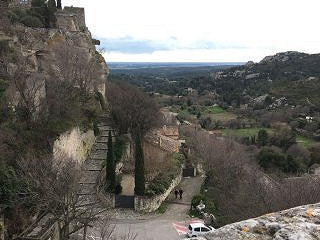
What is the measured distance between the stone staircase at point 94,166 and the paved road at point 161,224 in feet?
7.34

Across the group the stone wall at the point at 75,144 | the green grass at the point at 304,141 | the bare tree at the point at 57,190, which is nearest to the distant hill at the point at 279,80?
the green grass at the point at 304,141

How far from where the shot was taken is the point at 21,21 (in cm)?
4156

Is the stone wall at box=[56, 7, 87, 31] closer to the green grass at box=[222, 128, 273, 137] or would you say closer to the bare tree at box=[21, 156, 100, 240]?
the bare tree at box=[21, 156, 100, 240]

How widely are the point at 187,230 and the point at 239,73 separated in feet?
495

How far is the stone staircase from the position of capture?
26.7 m

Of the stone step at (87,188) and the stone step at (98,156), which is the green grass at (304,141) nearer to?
the stone step at (98,156)

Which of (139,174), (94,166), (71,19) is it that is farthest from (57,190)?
(71,19)

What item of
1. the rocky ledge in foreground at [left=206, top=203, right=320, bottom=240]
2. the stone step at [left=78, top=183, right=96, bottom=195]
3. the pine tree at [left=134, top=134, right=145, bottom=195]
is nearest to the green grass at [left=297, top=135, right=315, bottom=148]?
the pine tree at [left=134, top=134, right=145, bottom=195]

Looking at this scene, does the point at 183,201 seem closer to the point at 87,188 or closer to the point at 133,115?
the point at 87,188

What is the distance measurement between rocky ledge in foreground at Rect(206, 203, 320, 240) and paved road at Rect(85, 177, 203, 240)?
1962 centimetres

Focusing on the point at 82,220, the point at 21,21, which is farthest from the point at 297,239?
the point at 21,21

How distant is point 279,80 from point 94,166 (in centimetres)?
11429

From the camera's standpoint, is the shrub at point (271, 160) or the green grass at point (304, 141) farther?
the green grass at point (304, 141)

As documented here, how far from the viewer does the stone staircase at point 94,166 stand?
1051 inches
